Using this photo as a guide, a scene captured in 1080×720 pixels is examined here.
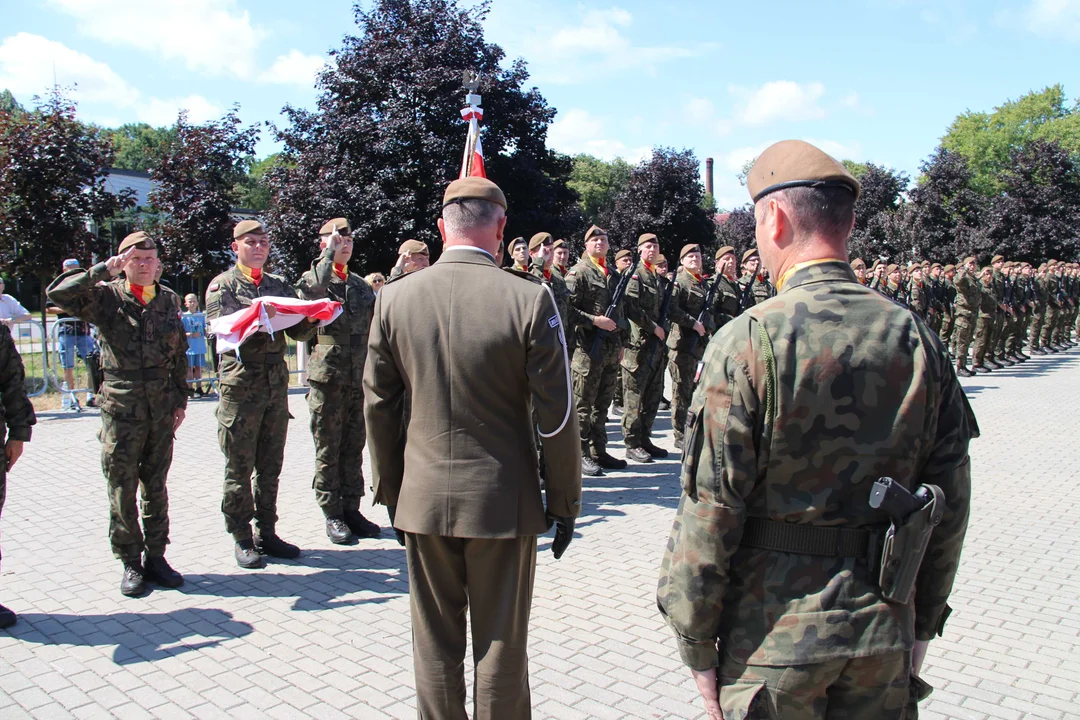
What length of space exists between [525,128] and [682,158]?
12.7m

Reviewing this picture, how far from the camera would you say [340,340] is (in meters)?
5.97

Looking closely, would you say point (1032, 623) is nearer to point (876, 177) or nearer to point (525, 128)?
point (525, 128)

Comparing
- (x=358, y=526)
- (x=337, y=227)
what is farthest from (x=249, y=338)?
(x=358, y=526)

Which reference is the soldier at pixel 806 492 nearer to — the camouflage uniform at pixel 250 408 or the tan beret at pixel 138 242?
the camouflage uniform at pixel 250 408

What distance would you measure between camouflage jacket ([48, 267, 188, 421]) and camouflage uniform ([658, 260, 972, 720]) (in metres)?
4.04

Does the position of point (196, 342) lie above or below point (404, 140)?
below

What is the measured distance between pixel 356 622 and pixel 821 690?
3.22 m

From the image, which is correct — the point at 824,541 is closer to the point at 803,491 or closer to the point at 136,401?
the point at 803,491

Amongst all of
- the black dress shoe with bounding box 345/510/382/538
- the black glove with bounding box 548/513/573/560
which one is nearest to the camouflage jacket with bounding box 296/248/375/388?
the black dress shoe with bounding box 345/510/382/538

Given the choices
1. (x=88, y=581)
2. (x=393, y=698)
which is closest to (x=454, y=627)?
(x=393, y=698)

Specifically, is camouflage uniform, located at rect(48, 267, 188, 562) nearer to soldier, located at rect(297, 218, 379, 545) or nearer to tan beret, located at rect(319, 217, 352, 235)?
soldier, located at rect(297, 218, 379, 545)

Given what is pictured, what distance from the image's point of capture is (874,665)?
1.93 meters

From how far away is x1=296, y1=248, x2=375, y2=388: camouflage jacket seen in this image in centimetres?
593

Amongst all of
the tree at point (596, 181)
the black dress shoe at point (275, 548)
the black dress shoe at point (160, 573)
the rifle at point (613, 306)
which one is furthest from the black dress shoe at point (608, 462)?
the tree at point (596, 181)
